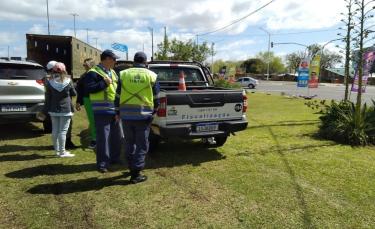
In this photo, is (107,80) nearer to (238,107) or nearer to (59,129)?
(59,129)

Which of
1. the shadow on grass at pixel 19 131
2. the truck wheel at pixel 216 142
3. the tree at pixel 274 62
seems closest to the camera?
the truck wheel at pixel 216 142

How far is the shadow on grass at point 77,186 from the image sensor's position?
5192mm

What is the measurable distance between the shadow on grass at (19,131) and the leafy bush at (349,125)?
6829 mm

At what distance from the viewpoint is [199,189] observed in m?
5.38

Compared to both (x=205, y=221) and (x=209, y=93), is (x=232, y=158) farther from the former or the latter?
(x=205, y=221)

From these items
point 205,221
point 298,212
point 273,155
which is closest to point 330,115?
point 273,155

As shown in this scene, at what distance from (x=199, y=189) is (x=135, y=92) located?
5.33ft

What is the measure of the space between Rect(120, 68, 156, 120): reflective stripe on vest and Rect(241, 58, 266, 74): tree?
346ft

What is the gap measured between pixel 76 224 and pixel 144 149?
1.58 meters

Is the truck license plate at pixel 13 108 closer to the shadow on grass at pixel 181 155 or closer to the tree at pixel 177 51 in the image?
the shadow on grass at pixel 181 155

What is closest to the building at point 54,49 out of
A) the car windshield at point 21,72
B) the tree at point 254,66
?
the car windshield at point 21,72

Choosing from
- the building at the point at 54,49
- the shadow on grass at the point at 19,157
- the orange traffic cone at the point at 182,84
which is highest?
the building at the point at 54,49

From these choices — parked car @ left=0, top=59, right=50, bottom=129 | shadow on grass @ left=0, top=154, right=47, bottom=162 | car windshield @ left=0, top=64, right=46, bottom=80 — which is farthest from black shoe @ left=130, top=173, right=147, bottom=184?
car windshield @ left=0, top=64, right=46, bottom=80

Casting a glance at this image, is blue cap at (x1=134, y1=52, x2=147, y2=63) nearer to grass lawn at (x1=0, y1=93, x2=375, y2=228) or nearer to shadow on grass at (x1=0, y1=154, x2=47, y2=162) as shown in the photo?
grass lawn at (x1=0, y1=93, x2=375, y2=228)
